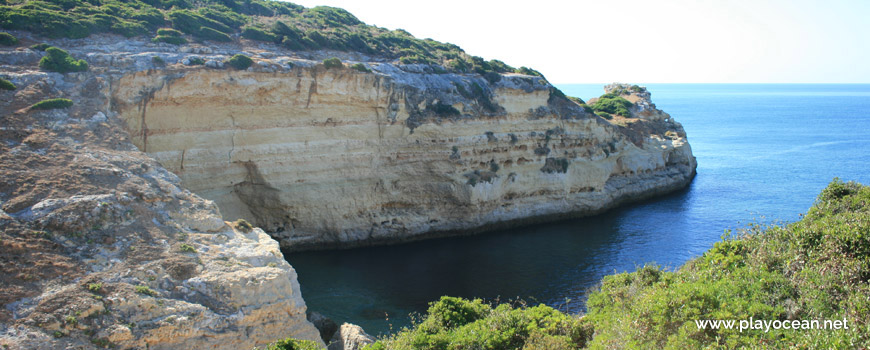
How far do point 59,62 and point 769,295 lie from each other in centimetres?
2928

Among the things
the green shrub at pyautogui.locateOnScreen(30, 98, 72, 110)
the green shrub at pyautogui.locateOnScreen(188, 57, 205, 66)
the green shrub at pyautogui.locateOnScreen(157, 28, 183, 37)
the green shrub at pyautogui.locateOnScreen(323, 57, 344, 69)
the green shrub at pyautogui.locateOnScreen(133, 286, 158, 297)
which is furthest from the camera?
the green shrub at pyautogui.locateOnScreen(323, 57, 344, 69)

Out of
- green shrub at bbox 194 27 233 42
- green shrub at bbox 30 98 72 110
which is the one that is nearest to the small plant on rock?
green shrub at bbox 30 98 72 110

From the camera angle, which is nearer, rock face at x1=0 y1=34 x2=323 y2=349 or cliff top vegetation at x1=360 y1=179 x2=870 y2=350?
cliff top vegetation at x1=360 y1=179 x2=870 y2=350

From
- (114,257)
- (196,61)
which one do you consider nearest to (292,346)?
(114,257)

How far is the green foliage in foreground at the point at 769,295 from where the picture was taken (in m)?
10.1

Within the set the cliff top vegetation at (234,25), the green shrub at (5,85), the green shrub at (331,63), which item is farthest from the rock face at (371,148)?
the cliff top vegetation at (234,25)

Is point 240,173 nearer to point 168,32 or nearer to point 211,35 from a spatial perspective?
point 211,35

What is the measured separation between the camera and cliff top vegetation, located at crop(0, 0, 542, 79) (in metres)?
27.9

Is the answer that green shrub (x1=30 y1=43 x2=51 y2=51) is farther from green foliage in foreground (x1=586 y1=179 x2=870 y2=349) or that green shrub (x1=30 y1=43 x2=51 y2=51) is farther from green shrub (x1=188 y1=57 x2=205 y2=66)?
green foliage in foreground (x1=586 y1=179 x2=870 y2=349)

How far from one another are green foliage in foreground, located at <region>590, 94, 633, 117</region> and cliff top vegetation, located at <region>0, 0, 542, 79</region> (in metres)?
12.4

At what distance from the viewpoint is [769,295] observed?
1188 centimetres

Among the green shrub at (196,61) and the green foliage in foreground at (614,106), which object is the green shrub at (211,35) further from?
the green foliage in foreground at (614,106)

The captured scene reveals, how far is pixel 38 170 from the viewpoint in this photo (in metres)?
18.4

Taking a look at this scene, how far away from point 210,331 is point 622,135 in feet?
134
